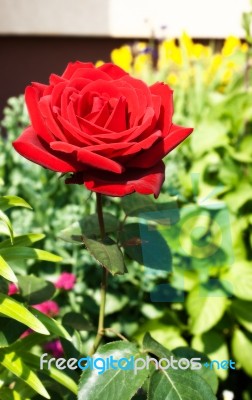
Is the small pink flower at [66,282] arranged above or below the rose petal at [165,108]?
below

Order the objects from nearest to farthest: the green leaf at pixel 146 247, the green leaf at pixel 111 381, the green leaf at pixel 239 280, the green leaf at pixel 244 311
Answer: the green leaf at pixel 111 381, the green leaf at pixel 146 247, the green leaf at pixel 239 280, the green leaf at pixel 244 311

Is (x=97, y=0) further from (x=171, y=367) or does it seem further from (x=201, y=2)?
(x=171, y=367)

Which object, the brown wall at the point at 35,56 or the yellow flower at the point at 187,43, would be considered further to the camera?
the brown wall at the point at 35,56

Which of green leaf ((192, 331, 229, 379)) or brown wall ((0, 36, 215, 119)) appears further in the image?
brown wall ((0, 36, 215, 119))

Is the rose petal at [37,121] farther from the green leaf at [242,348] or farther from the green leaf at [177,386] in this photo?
the green leaf at [242,348]

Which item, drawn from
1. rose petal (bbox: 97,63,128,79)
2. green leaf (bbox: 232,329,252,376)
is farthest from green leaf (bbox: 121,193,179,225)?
green leaf (bbox: 232,329,252,376)

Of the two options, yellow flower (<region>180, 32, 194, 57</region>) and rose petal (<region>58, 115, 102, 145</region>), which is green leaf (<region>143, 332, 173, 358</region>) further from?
yellow flower (<region>180, 32, 194, 57</region>)

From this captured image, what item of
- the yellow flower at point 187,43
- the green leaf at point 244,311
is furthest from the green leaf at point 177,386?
the yellow flower at point 187,43
